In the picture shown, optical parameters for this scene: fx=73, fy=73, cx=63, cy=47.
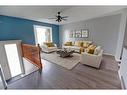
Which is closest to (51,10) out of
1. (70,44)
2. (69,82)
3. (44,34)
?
(69,82)

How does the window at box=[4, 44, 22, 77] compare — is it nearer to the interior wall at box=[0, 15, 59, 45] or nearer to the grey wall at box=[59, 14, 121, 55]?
the interior wall at box=[0, 15, 59, 45]

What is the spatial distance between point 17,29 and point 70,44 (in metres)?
3.72

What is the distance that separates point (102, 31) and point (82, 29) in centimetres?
144

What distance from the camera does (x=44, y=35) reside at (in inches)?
253

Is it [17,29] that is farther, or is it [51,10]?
[17,29]

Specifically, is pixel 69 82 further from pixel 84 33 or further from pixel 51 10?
pixel 84 33

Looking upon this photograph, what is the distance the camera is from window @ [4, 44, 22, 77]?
3.76 m

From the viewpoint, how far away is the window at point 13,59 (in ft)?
12.3

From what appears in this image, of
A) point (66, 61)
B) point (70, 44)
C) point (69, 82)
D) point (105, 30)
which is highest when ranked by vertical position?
point (105, 30)

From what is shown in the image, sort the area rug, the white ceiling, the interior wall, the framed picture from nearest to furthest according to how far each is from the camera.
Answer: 1. the white ceiling
2. the area rug
3. the interior wall
4. the framed picture

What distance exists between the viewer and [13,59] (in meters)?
4.03

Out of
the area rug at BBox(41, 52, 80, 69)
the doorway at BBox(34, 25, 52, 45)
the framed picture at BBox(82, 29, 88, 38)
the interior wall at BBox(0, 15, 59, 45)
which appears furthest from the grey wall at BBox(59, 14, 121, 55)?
the interior wall at BBox(0, 15, 59, 45)
